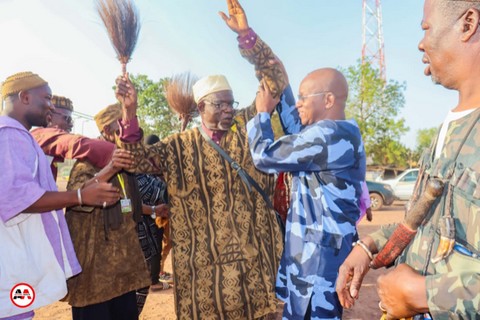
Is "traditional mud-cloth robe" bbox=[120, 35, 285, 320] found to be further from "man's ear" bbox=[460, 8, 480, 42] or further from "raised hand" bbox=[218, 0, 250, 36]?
"man's ear" bbox=[460, 8, 480, 42]

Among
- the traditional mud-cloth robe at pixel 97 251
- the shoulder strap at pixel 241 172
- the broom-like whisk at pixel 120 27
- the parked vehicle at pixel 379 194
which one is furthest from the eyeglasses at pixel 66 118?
the parked vehicle at pixel 379 194

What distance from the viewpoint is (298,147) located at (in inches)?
Answer: 87.4

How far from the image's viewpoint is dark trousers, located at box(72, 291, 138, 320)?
2820 millimetres

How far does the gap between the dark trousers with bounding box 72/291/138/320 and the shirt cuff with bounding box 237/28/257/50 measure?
2.27 meters

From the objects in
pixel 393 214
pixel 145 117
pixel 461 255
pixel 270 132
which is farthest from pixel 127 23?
pixel 145 117

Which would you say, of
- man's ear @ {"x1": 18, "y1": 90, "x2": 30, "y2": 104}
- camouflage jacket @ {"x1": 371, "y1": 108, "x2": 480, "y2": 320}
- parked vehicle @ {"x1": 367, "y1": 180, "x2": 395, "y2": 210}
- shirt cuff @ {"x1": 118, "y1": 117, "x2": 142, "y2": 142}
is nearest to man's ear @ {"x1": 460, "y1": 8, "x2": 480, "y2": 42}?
camouflage jacket @ {"x1": 371, "y1": 108, "x2": 480, "y2": 320}

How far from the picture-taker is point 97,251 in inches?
110

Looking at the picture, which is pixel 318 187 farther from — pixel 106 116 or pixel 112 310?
pixel 106 116

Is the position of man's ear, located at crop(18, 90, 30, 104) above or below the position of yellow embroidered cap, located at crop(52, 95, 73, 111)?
below

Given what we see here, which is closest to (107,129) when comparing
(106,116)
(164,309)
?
(106,116)

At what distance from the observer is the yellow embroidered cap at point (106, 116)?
11.4 feet

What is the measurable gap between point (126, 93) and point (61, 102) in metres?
1.39

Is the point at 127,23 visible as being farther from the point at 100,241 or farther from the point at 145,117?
the point at 145,117

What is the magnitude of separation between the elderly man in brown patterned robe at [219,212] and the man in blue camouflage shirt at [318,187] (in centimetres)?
41
